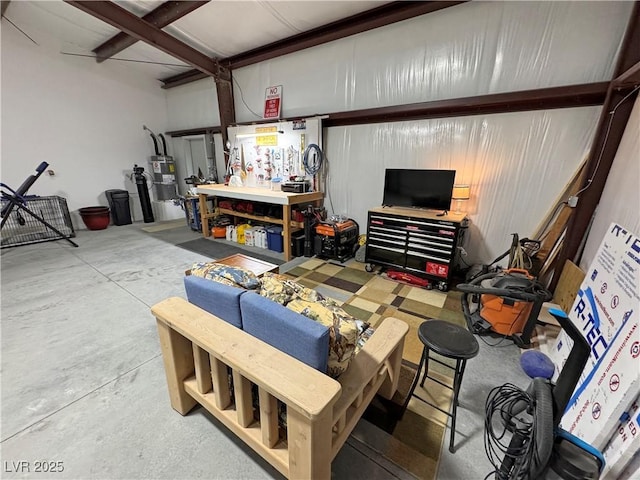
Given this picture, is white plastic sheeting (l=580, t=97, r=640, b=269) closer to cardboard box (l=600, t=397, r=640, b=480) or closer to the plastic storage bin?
cardboard box (l=600, t=397, r=640, b=480)

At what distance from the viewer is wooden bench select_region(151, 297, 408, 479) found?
91 centimetres

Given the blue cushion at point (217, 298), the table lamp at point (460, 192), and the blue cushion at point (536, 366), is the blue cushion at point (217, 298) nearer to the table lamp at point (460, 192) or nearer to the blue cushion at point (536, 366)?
the blue cushion at point (536, 366)

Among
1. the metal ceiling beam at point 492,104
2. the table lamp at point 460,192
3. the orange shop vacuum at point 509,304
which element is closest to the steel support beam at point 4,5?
the metal ceiling beam at point 492,104

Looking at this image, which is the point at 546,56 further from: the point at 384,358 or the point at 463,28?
the point at 384,358

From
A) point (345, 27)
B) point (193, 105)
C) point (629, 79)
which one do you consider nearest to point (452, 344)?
point (629, 79)

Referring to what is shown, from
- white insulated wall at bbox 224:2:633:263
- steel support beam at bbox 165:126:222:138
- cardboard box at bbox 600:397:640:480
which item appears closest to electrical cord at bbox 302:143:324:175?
white insulated wall at bbox 224:2:633:263

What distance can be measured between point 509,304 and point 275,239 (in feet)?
10.8

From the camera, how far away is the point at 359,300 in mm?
2818

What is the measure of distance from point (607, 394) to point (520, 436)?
2.98 feet

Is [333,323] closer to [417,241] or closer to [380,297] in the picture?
[380,297]

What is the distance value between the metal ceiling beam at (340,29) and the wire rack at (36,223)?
4.36 metres

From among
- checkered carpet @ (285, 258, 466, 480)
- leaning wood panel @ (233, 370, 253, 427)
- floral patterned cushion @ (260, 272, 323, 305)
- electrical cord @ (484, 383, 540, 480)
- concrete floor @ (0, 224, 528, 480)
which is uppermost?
floral patterned cushion @ (260, 272, 323, 305)

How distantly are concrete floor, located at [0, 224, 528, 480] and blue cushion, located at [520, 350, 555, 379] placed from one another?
1.79 ft

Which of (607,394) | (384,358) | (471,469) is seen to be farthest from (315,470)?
(607,394)
